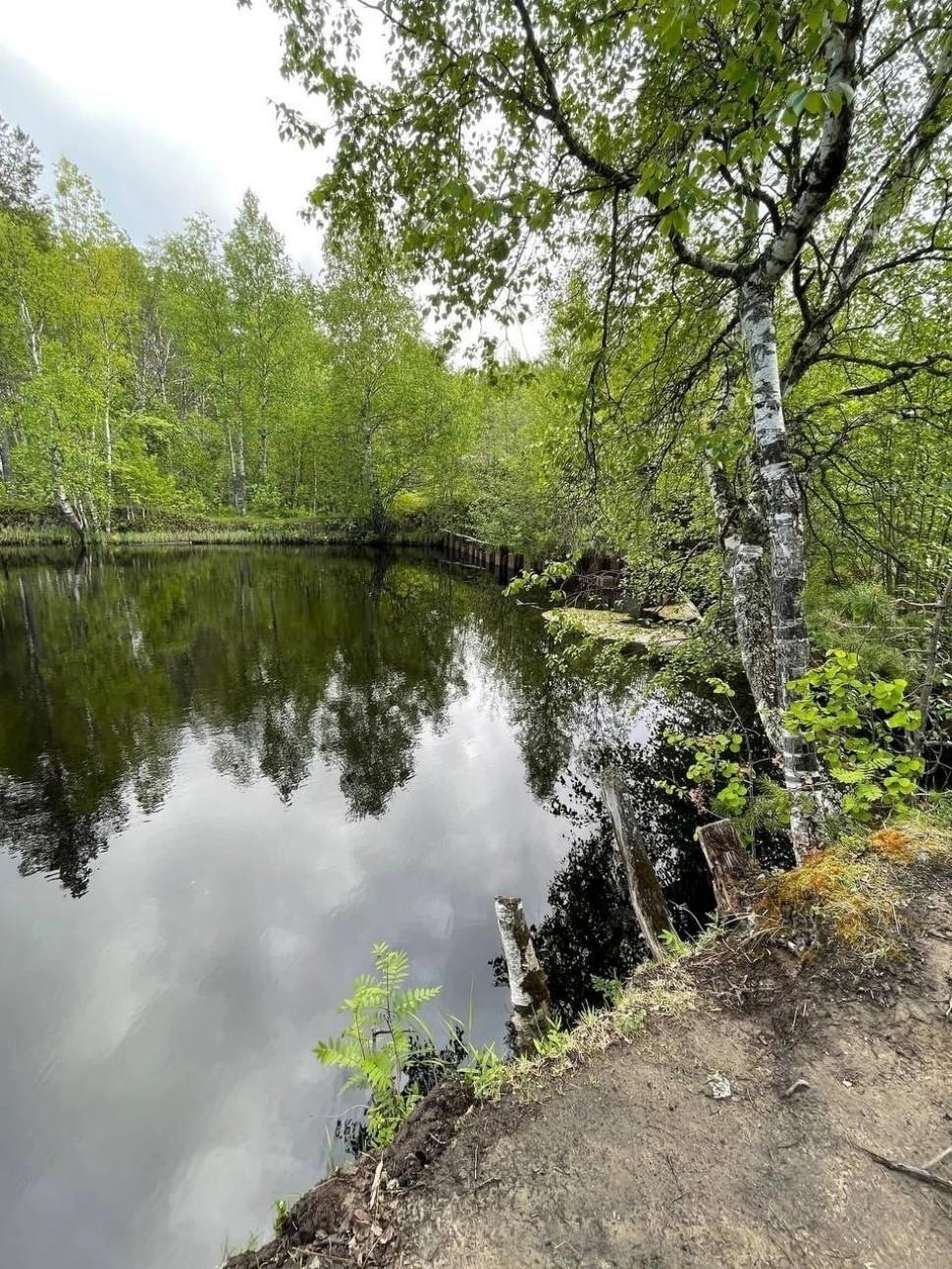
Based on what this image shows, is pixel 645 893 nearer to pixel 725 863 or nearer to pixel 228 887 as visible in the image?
Answer: pixel 725 863

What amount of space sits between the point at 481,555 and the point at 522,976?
24458mm

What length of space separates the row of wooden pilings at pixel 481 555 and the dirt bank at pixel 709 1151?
17727mm

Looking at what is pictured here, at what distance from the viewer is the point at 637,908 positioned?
11.6ft

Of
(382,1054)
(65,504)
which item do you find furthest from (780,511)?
(65,504)

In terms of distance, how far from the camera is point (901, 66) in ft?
11.2

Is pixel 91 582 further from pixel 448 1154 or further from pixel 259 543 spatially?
pixel 448 1154

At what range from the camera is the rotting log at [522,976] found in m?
2.57

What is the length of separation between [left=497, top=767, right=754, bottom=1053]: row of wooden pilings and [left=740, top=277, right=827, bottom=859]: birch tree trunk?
1.32 feet

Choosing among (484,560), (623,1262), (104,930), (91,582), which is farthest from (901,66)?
(484,560)

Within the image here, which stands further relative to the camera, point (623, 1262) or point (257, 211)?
point (257, 211)

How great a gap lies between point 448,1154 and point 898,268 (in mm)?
6967

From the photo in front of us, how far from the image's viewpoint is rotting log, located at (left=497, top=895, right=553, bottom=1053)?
257cm

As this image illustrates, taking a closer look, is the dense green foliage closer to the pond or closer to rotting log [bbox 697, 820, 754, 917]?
the pond

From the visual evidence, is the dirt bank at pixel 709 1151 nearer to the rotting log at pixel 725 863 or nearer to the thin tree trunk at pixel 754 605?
the rotting log at pixel 725 863
